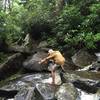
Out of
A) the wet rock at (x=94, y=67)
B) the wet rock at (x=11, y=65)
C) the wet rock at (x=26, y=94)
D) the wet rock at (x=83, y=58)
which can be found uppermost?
the wet rock at (x=26, y=94)

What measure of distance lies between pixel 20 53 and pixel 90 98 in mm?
6566

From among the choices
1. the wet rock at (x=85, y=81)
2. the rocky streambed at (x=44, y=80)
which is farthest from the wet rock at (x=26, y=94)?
the wet rock at (x=85, y=81)

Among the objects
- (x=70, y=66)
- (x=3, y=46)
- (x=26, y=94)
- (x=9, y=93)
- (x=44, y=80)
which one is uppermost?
(x=26, y=94)

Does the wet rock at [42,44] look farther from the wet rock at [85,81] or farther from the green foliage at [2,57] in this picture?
the wet rock at [85,81]

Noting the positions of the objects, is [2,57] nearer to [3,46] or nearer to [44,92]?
[3,46]

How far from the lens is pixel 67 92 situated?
10148 millimetres

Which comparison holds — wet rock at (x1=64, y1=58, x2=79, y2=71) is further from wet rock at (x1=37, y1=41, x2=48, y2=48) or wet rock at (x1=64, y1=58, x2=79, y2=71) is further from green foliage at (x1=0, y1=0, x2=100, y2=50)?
wet rock at (x1=37, y1=41, x2=48, y2=48)

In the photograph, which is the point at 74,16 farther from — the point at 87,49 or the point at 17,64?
the point at 17,64

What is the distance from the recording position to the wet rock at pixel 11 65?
1435cm

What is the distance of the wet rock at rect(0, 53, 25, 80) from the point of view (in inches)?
565

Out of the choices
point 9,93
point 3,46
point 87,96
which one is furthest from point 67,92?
point 3,46

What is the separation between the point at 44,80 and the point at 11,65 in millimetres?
2771

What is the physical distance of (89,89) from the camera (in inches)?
442

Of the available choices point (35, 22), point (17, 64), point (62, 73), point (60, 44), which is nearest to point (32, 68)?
point (17, 64)
